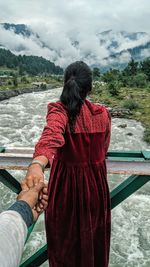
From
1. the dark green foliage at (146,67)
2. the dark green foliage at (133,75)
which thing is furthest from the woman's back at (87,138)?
the dark green foliage at (146,67)

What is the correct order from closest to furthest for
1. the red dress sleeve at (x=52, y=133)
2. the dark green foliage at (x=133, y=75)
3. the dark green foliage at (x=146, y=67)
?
the red dress sleeve at (x=52, y=133) < the dark green foliage at (x=133, y=75) < the dark green foliage at (x=146, y=67)

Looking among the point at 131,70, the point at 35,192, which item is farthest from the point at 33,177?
the point at 131,70

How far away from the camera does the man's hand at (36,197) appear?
0.94 m

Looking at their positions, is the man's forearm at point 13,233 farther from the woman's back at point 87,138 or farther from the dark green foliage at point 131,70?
the dark green foliage at point 131,70

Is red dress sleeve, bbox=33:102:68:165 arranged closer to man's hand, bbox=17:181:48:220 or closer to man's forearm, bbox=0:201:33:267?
man's hand, bbox=17:181:48:220

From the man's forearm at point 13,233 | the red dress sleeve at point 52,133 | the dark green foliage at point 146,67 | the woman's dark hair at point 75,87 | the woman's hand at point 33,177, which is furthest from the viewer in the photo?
the dark green foliage at point 146,67

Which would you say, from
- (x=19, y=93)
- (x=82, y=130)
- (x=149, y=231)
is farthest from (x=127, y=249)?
(x=19, y=93)

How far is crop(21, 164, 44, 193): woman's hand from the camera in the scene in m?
1.07

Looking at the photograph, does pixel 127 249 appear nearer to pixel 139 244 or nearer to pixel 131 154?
pixel 139 244

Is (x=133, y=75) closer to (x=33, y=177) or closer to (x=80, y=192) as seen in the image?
(x=80, y=192)

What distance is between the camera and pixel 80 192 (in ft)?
5.94

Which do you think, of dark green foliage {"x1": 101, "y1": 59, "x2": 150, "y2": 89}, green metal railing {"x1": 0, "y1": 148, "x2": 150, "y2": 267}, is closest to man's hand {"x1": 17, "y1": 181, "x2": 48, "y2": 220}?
green metal railing {"x1": 0, "y1": 148, "x2": 150, "y2": 267}

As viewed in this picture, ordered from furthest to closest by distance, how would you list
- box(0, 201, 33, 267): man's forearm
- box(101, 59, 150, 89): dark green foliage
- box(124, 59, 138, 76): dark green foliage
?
box(124, 59, 138, 76): dark green foliage < box(101, 59, 150, 89): dark green foliage < box(0, 201, 33, 267): man's forearm

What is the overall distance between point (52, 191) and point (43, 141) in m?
0.59
